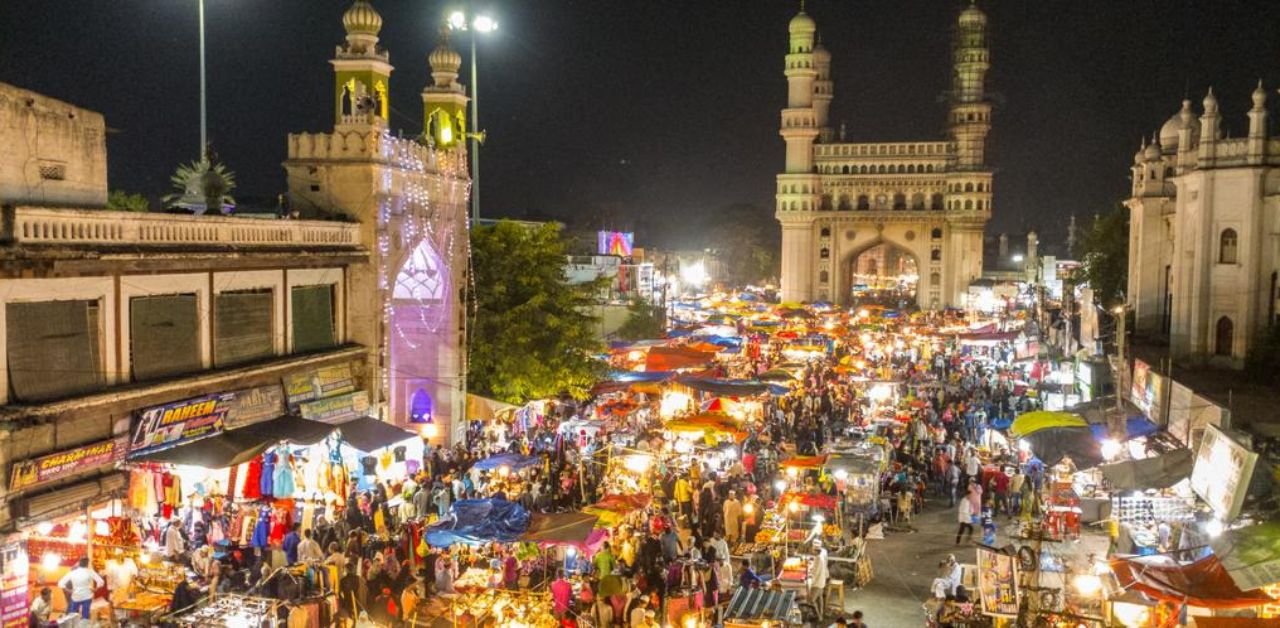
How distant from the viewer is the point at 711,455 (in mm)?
19641

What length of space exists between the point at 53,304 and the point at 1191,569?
43.5 feet

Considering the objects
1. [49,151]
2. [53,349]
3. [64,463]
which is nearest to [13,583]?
[64,463]

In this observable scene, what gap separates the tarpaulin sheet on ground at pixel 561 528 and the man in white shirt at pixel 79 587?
483 centimetres

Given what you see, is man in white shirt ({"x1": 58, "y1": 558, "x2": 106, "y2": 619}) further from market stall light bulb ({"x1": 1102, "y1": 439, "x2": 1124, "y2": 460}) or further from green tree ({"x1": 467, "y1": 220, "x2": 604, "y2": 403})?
market stall light bulb ({"x1": 1102, "y1": 439, "x2": 1124, "y2": 460})

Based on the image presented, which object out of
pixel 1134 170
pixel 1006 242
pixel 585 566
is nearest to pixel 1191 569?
pixel 585 566

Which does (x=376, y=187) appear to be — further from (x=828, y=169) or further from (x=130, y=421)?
(x=828, y=169)

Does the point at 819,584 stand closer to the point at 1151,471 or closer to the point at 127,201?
the point at 1151,471

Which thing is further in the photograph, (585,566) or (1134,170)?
(1134,170)

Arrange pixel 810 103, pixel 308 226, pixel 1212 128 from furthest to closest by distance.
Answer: pixel 810 103 → pixel 1212 128 → pixel 308 226

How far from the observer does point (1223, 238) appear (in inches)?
1123

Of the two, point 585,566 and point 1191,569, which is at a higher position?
point 1191,569

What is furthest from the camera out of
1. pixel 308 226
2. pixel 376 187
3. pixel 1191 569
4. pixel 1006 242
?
pixel 1006 242

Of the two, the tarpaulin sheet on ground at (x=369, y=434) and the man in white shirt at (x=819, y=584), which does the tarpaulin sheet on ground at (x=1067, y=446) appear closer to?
the man in white shirt at (x=819, y=584)

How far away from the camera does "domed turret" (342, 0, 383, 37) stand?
64.6 feet
